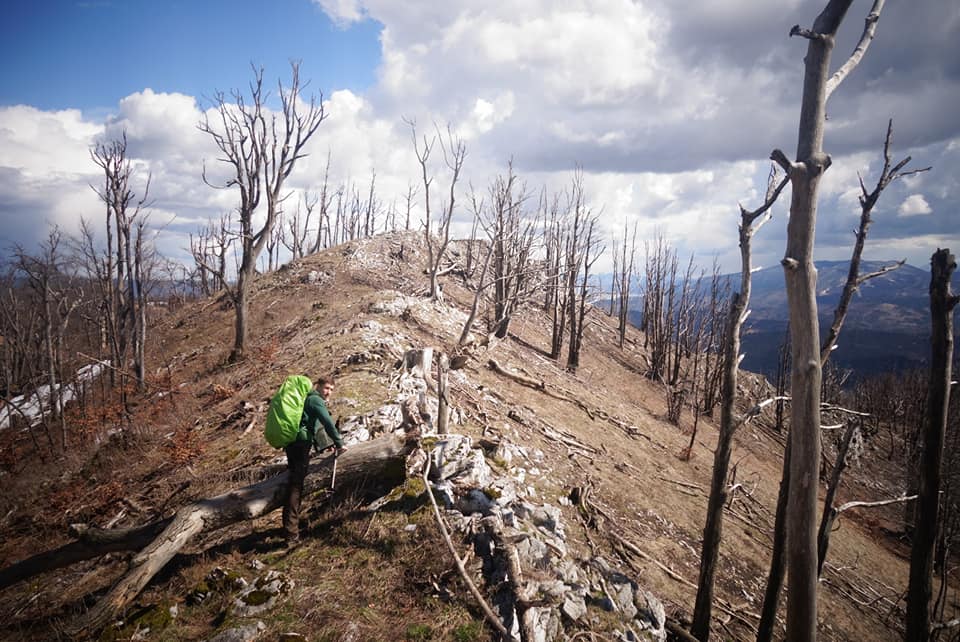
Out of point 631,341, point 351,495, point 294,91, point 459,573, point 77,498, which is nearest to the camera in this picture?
point 459,573

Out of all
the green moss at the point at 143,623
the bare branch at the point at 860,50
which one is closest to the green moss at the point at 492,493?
the green moss at the point at 143,623

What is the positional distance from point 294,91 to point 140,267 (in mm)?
8952

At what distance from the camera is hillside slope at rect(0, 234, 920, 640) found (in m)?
4.77

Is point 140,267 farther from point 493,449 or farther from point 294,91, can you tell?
point 493,449

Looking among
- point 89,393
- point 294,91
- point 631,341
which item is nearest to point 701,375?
point 631,341

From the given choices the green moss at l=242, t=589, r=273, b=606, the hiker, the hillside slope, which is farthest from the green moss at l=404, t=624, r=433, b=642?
the hiker

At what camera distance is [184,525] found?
205 inches

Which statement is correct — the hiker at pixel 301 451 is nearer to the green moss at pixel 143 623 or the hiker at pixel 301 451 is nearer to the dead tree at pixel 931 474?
the green moss at pixel 143 623

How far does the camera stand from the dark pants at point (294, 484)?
562 cm

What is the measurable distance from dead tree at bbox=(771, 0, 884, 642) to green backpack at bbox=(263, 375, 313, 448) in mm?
5318

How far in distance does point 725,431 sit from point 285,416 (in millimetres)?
5548

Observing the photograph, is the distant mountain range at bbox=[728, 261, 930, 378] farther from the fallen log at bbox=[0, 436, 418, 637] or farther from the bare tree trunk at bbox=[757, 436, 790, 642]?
the fallen log at bbox=[0, 436, 418, 637]

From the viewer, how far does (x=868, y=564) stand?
12156 mm

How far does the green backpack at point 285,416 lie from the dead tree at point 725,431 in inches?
208
